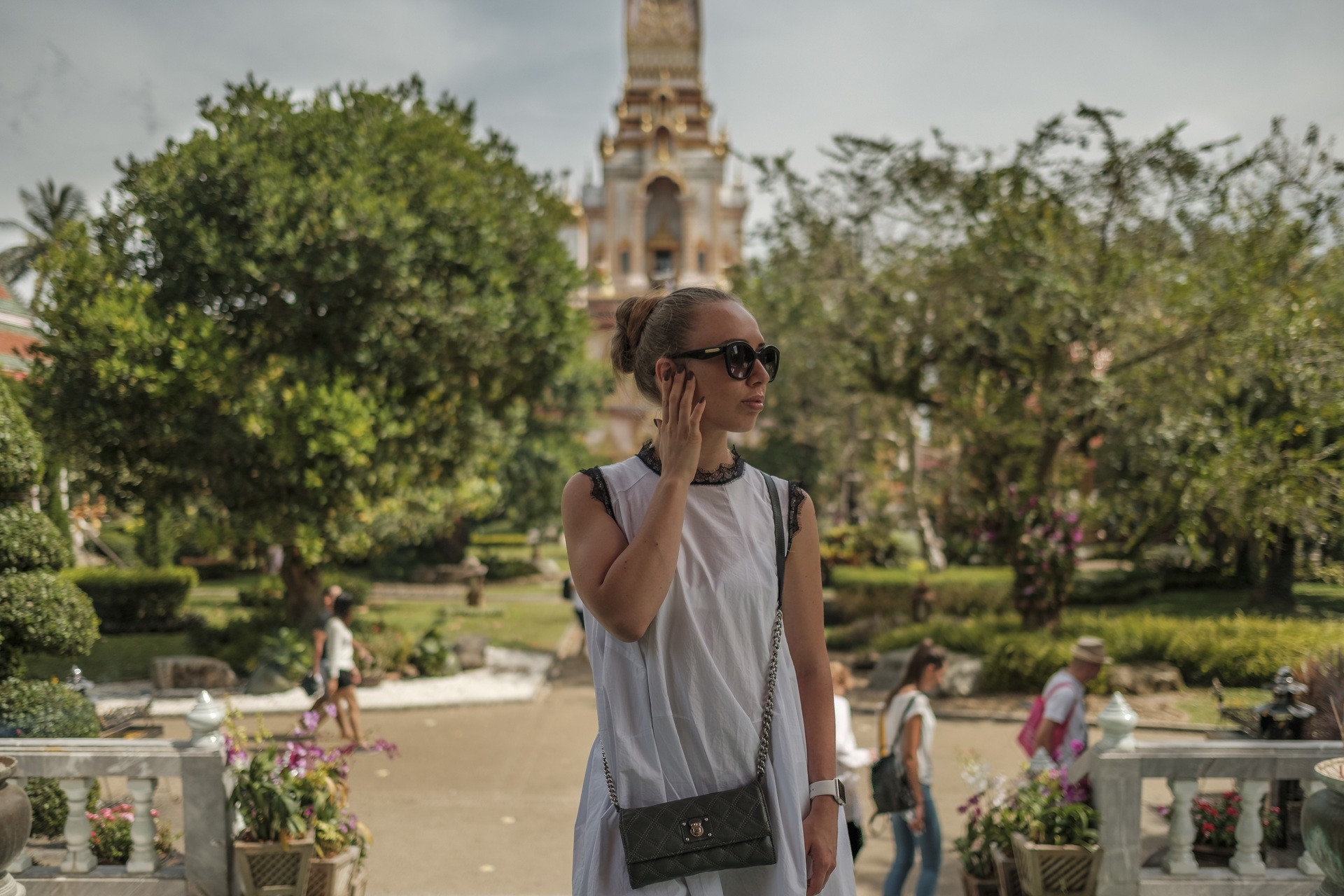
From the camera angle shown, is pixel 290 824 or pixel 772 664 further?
pixel 290 824

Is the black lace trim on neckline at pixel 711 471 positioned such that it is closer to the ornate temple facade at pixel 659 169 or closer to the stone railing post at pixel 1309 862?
the stone railing post at pixel 1309 862


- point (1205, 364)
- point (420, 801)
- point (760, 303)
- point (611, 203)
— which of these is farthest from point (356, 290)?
point (611, 203)

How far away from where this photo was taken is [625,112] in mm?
51094

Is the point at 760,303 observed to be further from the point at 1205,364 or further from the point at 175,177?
the point at 175,177

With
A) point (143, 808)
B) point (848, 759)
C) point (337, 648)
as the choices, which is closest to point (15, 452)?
point (143, 808)

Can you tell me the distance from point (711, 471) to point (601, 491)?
26cm

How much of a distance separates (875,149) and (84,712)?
12.9 m

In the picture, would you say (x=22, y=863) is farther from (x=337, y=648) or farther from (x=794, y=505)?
(x=337, y=648)

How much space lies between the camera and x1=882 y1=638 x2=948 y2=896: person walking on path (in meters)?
5.98

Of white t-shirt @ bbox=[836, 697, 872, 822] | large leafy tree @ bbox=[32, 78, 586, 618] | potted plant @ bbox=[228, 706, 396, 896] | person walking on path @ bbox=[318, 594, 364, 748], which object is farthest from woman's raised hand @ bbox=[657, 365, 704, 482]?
large leafy tree @ bbox=[32, 78, 586, 618]

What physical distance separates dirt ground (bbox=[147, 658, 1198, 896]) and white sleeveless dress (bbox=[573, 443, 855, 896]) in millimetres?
5203

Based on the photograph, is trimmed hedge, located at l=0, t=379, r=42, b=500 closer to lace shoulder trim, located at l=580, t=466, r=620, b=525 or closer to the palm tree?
lace shoulder trim, located at l=580, t=466, r=620, b=525

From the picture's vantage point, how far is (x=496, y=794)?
9.45 m

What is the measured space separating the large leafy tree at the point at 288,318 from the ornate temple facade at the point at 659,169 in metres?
34.4
